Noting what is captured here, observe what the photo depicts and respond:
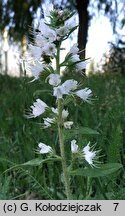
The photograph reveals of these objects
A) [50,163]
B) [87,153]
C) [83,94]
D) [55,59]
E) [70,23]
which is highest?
[70,23]

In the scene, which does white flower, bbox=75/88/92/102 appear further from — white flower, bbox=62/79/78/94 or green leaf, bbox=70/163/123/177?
green leaf, bbox=70/163/123/177

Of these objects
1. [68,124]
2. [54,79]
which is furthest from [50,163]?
[54,79]

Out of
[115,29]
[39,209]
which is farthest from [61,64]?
[115,29]

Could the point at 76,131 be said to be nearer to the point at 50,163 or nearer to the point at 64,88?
the point at 64,88

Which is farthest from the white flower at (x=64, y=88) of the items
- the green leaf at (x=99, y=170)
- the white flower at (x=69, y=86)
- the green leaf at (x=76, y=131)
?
the green leaf at (x=99, y=170)

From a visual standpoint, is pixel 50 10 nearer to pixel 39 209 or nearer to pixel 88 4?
pixel 39 209

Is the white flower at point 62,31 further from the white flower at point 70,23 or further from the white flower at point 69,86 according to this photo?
the white flower at point 69,86
